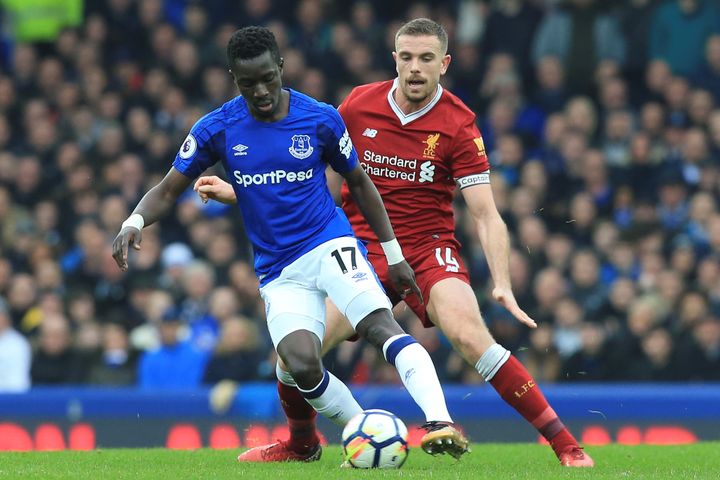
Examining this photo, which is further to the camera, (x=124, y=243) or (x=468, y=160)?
(x=468, y=160)

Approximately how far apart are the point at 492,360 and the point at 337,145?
1413 millimetres

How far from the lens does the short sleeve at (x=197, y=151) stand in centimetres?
758

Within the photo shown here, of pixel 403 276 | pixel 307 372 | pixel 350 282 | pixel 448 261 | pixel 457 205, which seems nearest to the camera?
pixel 307 372

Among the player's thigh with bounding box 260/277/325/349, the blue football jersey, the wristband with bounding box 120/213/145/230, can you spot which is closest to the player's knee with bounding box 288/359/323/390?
the player's thigh with bounding box 260/277/325/349

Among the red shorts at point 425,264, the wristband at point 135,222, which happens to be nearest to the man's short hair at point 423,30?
the red shorts at point 425,264

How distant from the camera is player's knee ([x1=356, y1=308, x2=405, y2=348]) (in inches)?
289

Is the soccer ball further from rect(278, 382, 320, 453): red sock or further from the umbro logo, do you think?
the umbro logo

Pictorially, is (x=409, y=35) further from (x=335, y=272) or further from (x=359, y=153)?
(x=335, y=272)

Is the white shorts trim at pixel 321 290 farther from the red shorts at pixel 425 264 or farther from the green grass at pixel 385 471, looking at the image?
the green grass at pixel 385 471

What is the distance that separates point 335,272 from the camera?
7.54 m

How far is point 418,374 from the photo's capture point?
7211 mm

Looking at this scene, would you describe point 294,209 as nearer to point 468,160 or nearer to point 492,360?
point 468,160

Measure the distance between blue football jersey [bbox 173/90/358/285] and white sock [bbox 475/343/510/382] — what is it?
101 centimetres

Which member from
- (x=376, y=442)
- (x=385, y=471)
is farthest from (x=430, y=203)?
(x=385, y=471)
